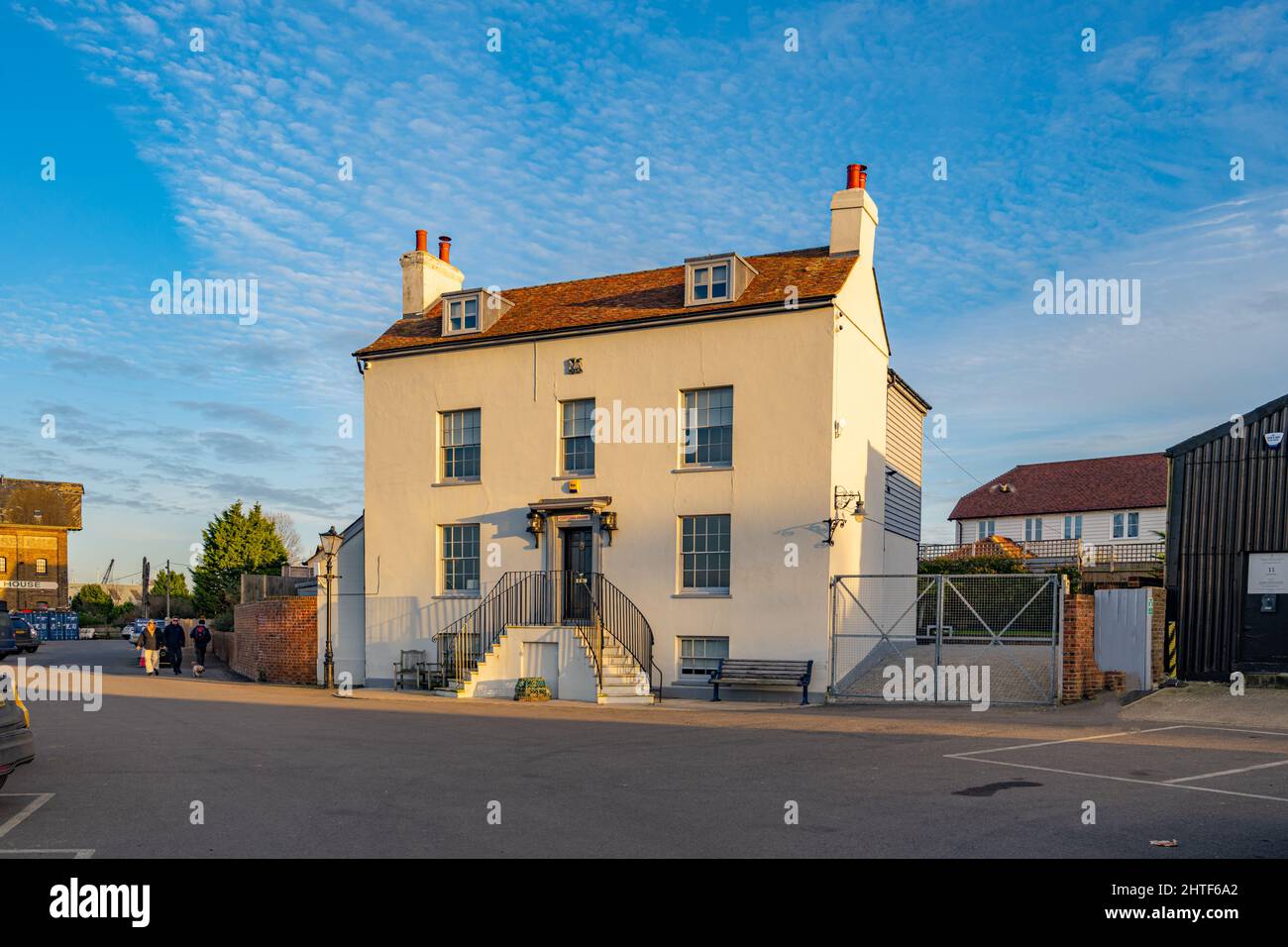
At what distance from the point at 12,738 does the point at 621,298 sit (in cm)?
1677

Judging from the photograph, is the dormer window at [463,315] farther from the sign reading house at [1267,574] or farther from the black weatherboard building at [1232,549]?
the sign reading house at [1267,574]

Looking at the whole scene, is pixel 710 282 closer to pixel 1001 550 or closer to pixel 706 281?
pixel 706 281

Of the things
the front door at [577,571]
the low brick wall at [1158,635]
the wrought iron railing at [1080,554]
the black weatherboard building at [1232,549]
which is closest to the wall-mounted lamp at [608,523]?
the front door at [577,571]

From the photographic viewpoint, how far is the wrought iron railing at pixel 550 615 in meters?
22.2

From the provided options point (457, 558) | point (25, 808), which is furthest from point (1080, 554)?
point (25, 808)

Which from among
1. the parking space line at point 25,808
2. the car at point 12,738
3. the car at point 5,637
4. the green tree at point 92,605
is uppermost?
the car at point 12,738

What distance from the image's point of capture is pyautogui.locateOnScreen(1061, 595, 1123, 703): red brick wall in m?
18.6

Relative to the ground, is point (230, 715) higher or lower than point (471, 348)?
lower

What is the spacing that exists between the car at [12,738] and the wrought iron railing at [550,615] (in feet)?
41.5

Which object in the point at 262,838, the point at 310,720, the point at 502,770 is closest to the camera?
the point at 262,838
